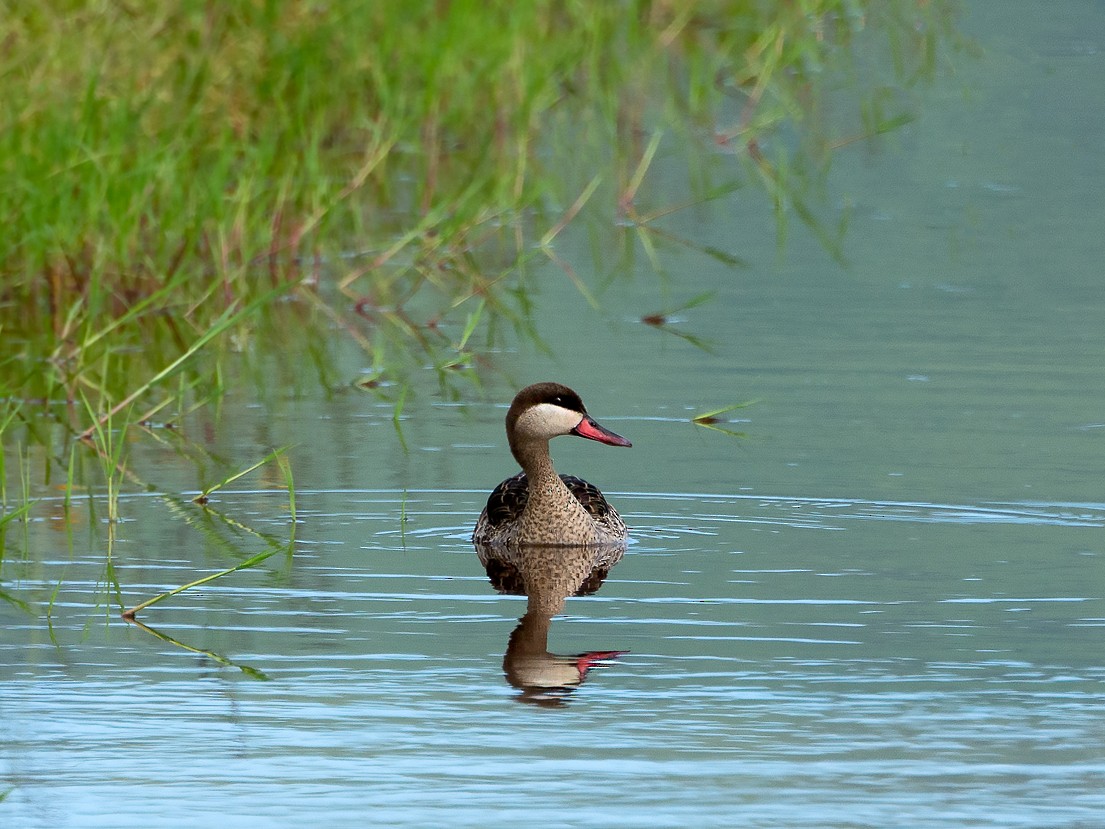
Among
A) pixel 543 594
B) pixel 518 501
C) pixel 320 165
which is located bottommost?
pixel 543 594

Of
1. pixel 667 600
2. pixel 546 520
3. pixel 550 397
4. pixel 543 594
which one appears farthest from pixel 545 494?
pixel 667 600

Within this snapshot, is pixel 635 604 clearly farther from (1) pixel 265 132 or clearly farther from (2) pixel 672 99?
(2) pixel 672 99

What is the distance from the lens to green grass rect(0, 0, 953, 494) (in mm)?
11750

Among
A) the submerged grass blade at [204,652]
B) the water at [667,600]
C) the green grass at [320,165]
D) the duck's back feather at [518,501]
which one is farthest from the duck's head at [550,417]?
the submerged grass blade at [204,652]

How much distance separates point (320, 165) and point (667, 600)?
7.46 metres

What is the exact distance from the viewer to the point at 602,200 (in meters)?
16.1

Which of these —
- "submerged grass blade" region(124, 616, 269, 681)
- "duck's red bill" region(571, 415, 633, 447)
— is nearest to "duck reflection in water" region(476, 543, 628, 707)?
"duck's red bill" region(571, 415, 633, 447)

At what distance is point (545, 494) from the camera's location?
9250mm

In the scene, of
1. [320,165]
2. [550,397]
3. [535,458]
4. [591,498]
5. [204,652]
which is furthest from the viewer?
[320,165]

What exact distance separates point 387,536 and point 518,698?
220 centimetres

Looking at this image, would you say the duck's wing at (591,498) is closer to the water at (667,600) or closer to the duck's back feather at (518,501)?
the duck's back feather at (518,501)

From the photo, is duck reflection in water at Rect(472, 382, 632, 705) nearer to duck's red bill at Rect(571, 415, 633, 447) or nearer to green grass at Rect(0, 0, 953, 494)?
duck's red bill at Rect(571, 415, 633, 447)

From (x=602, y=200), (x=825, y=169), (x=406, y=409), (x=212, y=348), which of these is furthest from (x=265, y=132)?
(x=825, y=169)

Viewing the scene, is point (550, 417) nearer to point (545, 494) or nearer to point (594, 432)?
point (594, 432)
